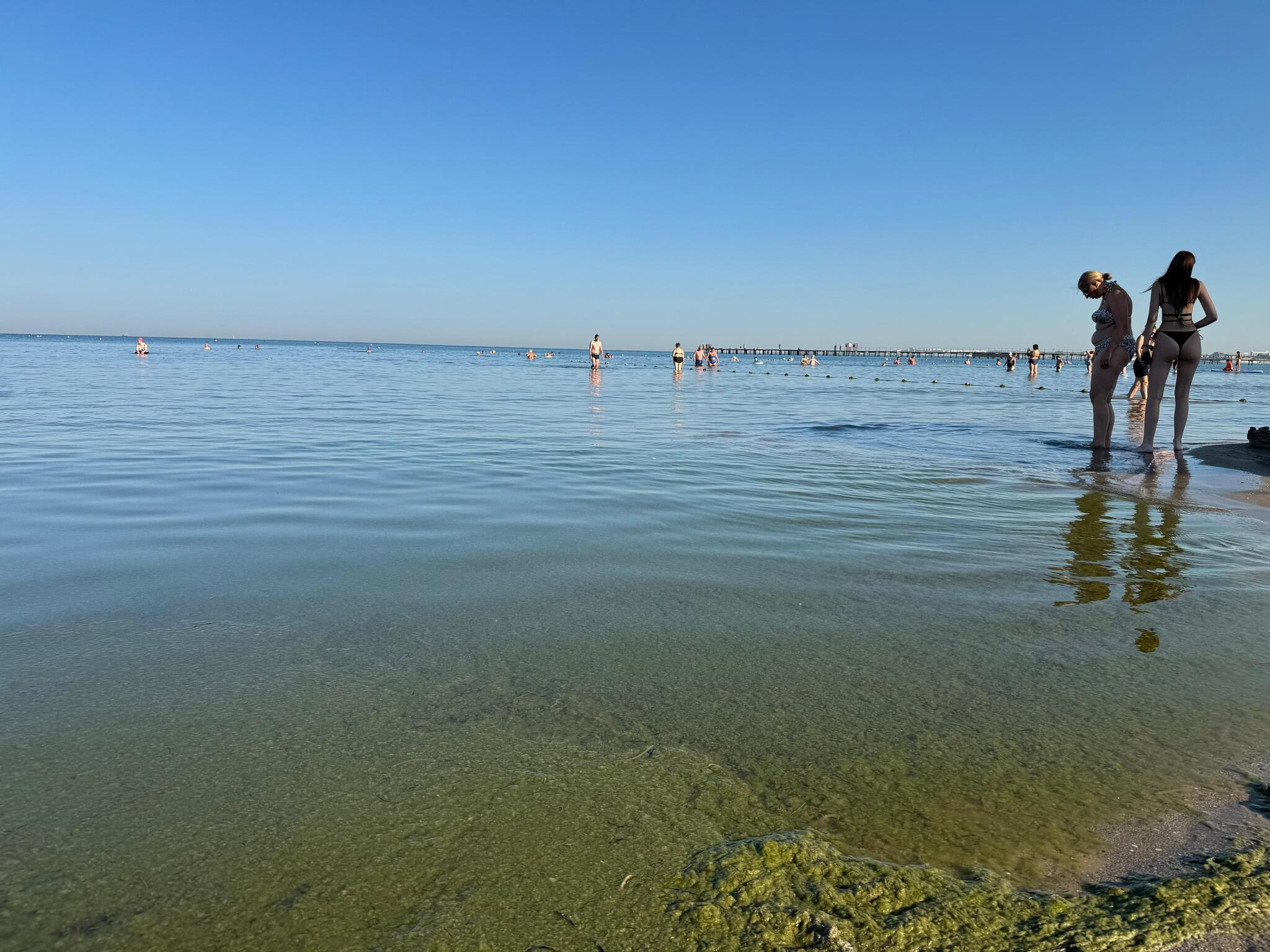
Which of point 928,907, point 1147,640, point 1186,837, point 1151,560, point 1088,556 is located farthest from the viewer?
point 1088,556

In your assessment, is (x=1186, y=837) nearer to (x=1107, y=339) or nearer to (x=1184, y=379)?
(x=1184, y=379)

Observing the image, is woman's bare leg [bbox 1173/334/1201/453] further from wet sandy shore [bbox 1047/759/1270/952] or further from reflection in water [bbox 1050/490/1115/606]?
wet sandy shore [bbox 1047/759/1270/952]

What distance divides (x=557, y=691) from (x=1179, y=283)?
9187 mm

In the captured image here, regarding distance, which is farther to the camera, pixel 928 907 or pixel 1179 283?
pixel 1179 283

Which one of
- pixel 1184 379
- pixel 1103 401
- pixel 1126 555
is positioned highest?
pixel 1184 379

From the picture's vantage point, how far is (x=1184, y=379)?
947 cm

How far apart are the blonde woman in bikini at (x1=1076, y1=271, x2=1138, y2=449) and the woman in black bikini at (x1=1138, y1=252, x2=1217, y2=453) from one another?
67 centimetres

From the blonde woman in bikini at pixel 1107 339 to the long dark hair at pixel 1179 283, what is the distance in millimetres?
1102

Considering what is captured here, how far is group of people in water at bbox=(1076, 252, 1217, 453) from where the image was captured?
8.94 m

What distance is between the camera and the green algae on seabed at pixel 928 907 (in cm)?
168

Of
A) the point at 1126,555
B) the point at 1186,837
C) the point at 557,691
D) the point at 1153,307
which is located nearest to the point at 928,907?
the point at 1186,837

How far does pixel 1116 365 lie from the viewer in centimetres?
1014

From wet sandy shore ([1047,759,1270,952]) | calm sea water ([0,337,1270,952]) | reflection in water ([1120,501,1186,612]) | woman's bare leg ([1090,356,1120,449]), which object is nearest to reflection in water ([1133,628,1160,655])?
calm sea water ([0,337,1270,952])

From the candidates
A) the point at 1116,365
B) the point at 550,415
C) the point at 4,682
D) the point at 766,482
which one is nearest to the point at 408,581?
the point at 4,682
